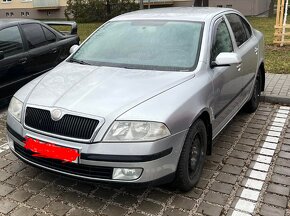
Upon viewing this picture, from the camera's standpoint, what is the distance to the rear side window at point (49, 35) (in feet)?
23.2

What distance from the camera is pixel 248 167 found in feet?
13.5

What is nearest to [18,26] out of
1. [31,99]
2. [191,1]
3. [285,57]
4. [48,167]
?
[31,99]

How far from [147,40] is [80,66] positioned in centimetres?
80

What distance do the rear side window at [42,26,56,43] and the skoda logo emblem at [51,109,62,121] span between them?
4215 mm

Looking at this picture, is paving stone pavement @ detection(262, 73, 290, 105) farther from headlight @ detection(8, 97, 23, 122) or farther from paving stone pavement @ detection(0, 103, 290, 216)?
headlight @ detection(8, 97, 23, 122)

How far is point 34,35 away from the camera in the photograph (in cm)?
676

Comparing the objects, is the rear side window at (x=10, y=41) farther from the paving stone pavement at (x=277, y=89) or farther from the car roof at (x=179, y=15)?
the paving stone pavement at (x=277, y=89)

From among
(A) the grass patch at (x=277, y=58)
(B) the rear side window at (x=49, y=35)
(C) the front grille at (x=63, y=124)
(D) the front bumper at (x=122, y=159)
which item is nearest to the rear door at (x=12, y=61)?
(B) the rear side window at (x=49, y=35)

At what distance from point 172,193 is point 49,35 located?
15.4 feet

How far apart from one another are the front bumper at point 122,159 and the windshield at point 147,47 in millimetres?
1019

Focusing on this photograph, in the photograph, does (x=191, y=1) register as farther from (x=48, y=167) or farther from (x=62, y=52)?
(x=48, y=167)

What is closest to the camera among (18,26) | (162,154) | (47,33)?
(162,154)

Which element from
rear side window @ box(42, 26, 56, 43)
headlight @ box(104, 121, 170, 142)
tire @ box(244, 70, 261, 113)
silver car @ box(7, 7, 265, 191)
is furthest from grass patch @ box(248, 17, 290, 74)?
headlight @ box(104, 121, 170, 142)

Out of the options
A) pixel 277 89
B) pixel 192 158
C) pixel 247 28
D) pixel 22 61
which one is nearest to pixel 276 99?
pixel 277 89
